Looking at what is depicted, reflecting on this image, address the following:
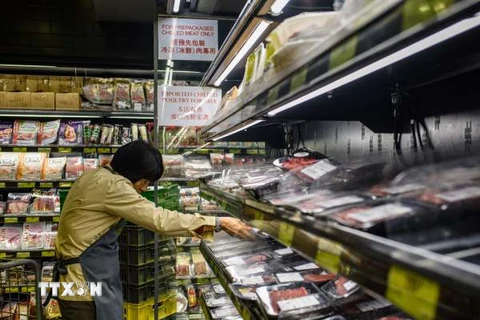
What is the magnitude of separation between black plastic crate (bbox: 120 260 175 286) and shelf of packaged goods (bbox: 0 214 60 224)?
2107mm

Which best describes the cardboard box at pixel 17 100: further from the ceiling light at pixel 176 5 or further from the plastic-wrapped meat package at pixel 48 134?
the ceiling light at pixel 176 5

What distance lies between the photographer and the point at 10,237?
5.68 metres

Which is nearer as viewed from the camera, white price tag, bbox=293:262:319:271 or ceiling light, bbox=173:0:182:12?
white price tag, bbox=293:262:319:271

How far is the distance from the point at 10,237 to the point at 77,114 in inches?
63.6

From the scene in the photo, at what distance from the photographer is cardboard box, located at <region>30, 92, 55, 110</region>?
18.9 ft

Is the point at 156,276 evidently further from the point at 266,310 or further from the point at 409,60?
the point at 409,60

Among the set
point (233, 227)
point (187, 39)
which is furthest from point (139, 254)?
point (187, 39)

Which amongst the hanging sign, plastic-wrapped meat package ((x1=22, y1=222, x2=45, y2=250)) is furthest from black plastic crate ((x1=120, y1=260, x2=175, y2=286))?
plastic-wrapped meat package ((x1=22, y1=222, x2=45, y2=250))

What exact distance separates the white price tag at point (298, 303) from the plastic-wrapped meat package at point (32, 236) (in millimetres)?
4802

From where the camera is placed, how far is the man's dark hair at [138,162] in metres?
2.84

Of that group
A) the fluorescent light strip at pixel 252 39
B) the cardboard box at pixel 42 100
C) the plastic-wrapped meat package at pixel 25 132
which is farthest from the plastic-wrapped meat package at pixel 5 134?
the fluorescent light strip at pixel 252 39

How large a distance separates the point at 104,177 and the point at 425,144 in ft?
5.94

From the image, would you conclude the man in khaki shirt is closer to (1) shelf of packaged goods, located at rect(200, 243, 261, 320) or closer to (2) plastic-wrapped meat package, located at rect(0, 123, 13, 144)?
(1) shelf of packaged goods, located at rect(200, 243, 261, 320)

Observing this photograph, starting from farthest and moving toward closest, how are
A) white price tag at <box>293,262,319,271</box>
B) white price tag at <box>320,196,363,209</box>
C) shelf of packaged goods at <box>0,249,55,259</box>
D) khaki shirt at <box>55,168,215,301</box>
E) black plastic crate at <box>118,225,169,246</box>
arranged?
shelf of packaged goods at <box>0,249,55,259</box>
black plastic crate at <box>118,225,169,246</box>
khaki shirt at <box>55,168,215,301</box>
white price tag at <box>293,262,319,271</box>
white price tag at <box>320,196,363,209</box>
